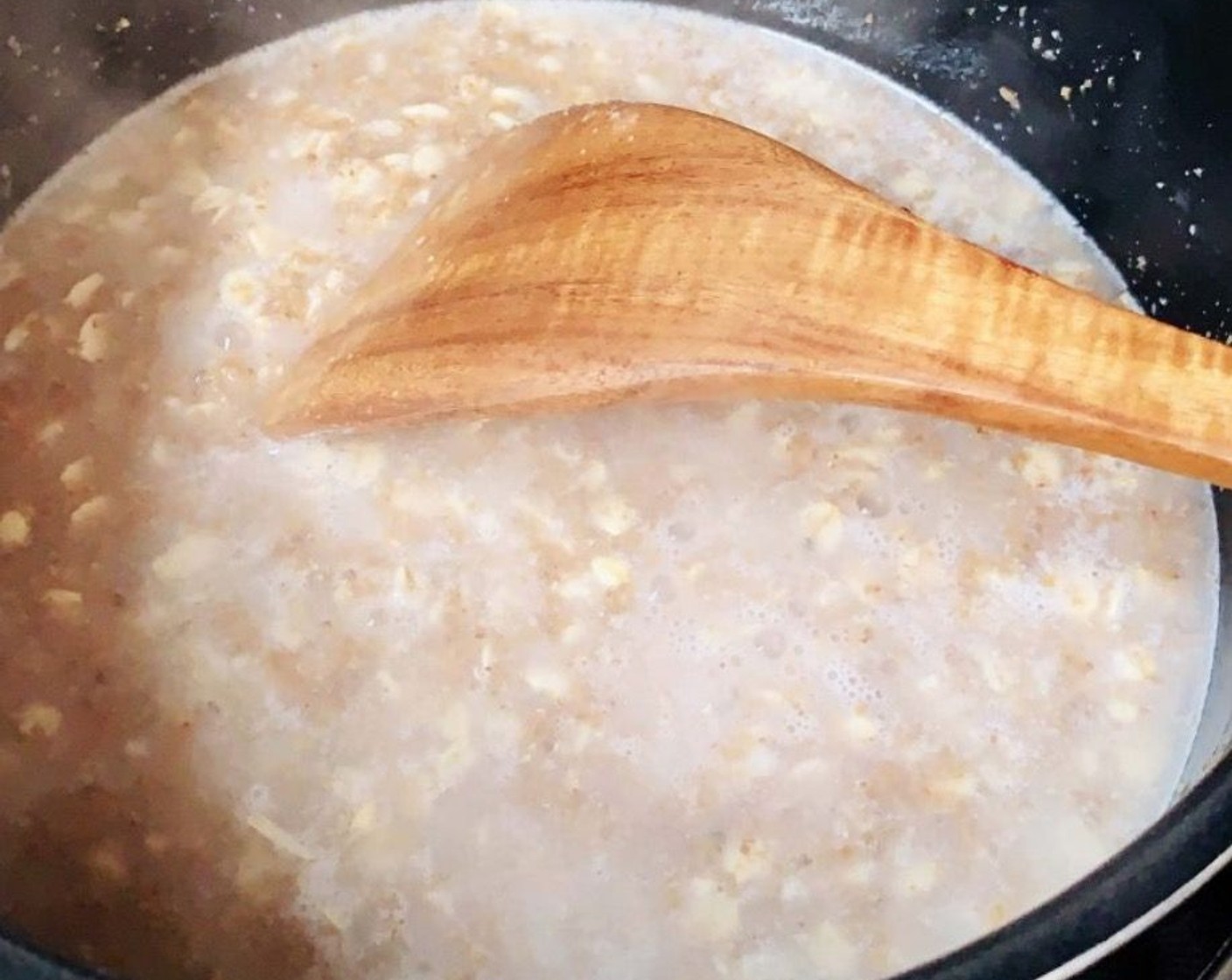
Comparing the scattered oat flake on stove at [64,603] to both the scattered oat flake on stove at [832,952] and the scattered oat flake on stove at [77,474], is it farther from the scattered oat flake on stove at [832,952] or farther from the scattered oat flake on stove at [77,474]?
the scattered oat flake on stove at [832,952]

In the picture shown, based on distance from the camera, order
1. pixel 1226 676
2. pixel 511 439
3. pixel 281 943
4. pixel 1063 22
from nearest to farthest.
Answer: pixel 281 943 < pixel 1226 676 < pixel 511 439 < pixel 1063 22

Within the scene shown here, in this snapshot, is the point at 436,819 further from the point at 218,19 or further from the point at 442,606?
the point at 218,19

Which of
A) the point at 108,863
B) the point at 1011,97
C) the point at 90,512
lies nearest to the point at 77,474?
the point at 90,512

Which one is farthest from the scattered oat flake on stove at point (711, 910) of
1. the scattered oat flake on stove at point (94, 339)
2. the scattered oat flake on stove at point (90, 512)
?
the scattered oat flake on stove at point (94, 339)

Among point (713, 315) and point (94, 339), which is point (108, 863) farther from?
point (713, 315)

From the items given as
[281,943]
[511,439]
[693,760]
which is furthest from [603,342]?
[281,943]

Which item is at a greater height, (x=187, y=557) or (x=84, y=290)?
(x=84, y=290)
